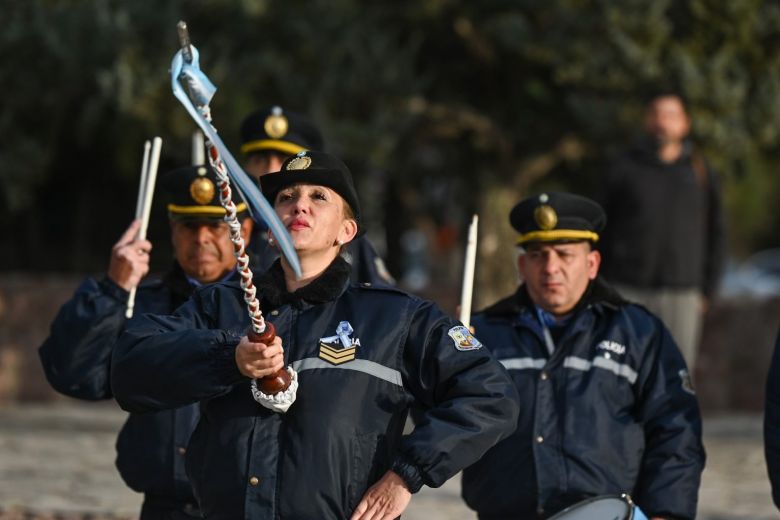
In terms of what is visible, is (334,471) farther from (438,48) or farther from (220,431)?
(438,48)

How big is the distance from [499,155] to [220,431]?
31.9 ft

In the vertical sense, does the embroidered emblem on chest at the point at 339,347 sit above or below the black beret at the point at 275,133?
below

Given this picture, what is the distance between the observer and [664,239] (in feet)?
26.2

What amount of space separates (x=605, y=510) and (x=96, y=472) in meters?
5.53

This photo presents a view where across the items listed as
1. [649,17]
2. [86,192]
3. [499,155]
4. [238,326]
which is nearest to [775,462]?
[238,326]

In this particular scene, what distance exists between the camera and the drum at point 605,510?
14.2ft

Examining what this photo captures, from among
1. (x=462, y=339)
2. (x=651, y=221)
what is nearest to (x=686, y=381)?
(x=462, y=339)

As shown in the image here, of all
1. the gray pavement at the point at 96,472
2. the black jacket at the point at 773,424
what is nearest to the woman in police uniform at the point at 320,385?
the black jacket at the point at 773,424

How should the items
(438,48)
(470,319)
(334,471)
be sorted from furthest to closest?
(438,48), (470,319), (334,471)

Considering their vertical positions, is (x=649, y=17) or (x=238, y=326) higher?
(x=649, y=17)

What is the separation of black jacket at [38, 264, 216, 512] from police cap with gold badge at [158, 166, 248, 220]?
1.00 feet

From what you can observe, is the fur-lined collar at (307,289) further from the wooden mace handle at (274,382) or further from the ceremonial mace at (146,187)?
the ceremonial mace at (146,187)

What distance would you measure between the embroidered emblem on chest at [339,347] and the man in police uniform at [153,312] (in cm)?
125

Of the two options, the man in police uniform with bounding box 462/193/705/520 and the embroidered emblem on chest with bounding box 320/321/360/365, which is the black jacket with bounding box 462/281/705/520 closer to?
the man in police uniform with bounding box 462/193/705/520
